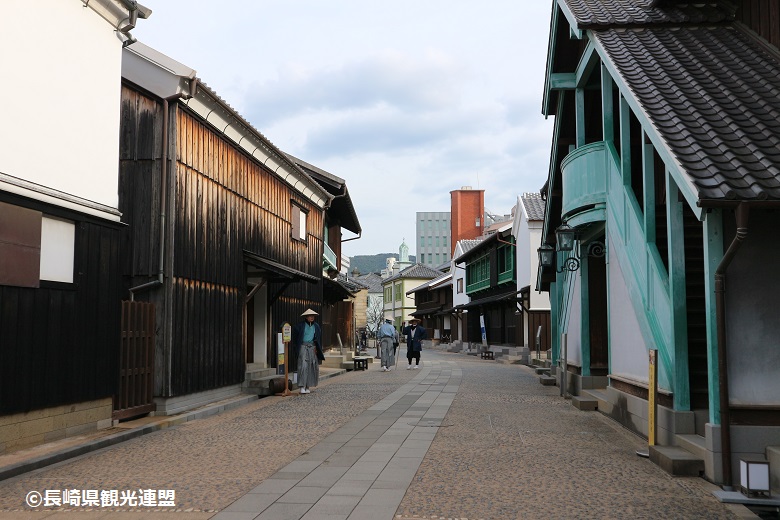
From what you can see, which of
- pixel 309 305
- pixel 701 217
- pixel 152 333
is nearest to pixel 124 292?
pixel 152 333

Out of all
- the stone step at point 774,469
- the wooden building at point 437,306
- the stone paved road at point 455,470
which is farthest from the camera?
the wooden building at point 437,306

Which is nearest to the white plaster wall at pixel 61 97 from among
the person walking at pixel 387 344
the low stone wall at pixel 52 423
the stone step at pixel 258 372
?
the low stone wall at pixel 52 423

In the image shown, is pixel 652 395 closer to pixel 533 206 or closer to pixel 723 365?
pixel 723 365

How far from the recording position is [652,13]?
11727mm

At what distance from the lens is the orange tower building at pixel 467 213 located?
66.8 m

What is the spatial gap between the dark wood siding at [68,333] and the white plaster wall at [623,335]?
7476 mm

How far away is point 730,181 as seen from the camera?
21.9ft

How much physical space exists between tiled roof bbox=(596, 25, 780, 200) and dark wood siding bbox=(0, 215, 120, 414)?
7312mm

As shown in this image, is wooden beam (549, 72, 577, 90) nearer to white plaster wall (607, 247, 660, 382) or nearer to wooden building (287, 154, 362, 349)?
white plaster wall (607, 247, 660, 382)

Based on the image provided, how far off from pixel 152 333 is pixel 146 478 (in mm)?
4830

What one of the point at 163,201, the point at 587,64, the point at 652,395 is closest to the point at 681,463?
the point at 652,395

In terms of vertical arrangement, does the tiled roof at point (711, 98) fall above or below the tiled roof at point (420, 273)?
below

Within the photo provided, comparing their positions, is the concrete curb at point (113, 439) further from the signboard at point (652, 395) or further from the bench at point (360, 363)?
the bench at point (360, 363)

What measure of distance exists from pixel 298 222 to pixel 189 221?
27.9 feet
